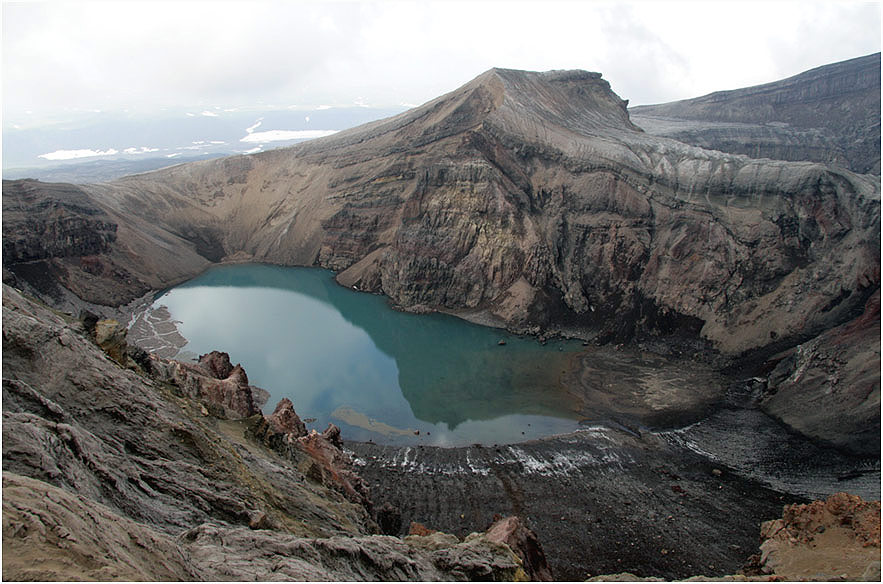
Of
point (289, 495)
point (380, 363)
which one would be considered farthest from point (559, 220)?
point (289, 495)

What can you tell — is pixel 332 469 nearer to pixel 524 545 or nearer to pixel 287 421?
pixel 287 421

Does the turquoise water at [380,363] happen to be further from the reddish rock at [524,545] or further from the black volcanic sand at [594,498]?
the reddish rock at [524,545]

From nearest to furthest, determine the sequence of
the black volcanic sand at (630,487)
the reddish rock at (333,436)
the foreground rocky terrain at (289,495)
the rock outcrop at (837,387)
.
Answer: the foreground rocky terrain at (289,495), the black volcanic sand at (630,487), the reddish rock at (333,436), the rock outcrop at (837,387)

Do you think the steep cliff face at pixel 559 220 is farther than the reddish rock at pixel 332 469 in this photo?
Yes

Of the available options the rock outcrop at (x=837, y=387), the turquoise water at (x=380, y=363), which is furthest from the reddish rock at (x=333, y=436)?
the rock outcrop at (x=837, y=387)

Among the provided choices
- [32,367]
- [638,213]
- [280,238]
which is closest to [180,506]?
[32,367]

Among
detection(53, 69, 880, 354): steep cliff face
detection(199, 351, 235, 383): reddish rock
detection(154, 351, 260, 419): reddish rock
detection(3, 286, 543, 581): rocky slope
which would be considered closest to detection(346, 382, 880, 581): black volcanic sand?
detection(3, 286, 543, 581): rocky slope

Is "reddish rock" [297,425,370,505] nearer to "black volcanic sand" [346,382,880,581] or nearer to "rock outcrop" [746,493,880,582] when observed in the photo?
"black volcanic sand" [346,382,880,581]

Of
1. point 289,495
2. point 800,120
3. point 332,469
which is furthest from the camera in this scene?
point 800,120
